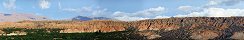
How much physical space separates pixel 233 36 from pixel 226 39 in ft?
12.6

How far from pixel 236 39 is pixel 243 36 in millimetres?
5677

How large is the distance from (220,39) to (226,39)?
2367 mm

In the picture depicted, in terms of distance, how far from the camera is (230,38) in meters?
198

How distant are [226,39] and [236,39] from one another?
4.72 m

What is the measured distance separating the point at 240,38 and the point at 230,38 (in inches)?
153

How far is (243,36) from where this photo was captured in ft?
650

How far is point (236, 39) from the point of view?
194000mm

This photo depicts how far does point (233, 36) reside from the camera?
200 m

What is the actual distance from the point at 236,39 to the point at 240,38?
468cm

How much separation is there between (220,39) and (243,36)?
8828 mm

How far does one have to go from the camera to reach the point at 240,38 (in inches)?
7795

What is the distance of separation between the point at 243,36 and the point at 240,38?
1449mm

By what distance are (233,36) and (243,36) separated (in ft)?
12.5
